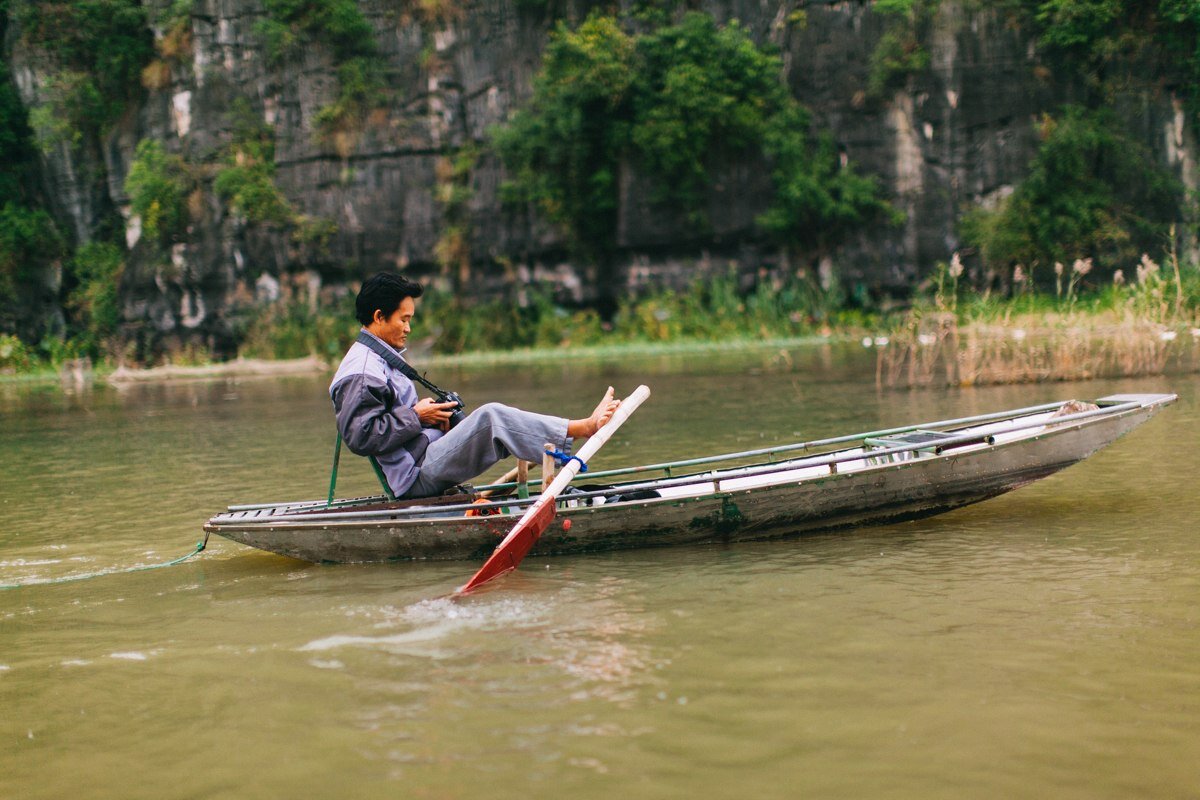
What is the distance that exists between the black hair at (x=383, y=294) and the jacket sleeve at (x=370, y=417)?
0.38 m

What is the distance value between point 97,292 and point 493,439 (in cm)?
2927

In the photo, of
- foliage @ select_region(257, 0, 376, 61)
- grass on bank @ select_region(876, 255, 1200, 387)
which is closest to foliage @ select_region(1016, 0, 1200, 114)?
grass on bank @ select_region(876, 255, 1200, 387)

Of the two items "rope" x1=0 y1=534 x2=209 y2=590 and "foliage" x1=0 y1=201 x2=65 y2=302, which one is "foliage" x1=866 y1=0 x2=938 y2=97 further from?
"rope" x1=0 y1=534 x2=209 y2=590

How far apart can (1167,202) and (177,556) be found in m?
24.4

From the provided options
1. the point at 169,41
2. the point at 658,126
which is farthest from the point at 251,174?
the point at 658,126

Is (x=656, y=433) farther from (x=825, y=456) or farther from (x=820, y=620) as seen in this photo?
(x=820, y=620)

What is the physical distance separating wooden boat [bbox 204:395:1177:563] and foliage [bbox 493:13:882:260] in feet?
69.0

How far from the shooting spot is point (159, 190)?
2961 cm

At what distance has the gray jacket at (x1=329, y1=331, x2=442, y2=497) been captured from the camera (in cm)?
571

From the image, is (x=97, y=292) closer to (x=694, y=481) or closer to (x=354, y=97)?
(x=354, y=97)

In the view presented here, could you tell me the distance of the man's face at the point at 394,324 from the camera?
588 cm

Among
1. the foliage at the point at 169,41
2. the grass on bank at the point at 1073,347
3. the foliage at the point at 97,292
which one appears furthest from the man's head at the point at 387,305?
the foliage at the point at 97,292

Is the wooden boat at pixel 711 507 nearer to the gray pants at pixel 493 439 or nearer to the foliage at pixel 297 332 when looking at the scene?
the gray pants at pixel 493 439

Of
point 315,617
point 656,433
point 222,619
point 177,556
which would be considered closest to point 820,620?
point 315,617
